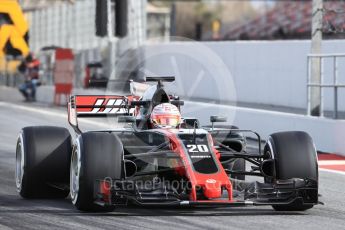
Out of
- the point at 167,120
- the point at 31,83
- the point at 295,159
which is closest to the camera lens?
the point at 295,159

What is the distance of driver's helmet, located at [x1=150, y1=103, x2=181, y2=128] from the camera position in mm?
12492

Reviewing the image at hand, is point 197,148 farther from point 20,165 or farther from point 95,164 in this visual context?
point 20,165

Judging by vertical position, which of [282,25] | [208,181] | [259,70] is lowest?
[208,181]

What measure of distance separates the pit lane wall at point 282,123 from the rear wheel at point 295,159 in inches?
199

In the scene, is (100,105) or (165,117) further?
(100,105)

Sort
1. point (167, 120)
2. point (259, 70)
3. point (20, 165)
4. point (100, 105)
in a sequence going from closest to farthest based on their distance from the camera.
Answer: point (167, 120) < point (20, 165) < point (100, 105) < point (259, 70)

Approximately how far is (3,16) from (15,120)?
17382mm

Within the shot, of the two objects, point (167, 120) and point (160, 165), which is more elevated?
point (167, 120)

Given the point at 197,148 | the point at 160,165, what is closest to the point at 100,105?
the point at 160,165

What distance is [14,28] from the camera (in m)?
42.9

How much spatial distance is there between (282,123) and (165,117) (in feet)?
30.7

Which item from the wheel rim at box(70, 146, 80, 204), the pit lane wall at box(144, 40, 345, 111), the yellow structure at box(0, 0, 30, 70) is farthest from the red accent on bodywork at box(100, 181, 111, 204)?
the yellow structure at box(0, 0, 30, 70)

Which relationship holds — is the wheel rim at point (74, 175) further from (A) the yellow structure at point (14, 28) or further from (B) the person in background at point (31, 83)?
(A) the yellow structure at point (14, 28)

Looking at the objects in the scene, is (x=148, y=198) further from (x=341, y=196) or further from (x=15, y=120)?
(x=15, y=120)
